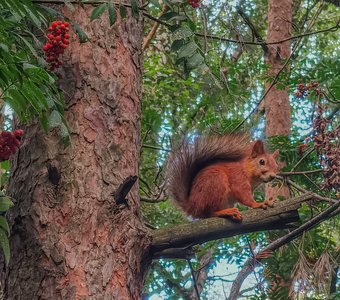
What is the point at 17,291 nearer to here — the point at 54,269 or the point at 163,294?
the point at 54,269

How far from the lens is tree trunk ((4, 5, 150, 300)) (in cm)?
264

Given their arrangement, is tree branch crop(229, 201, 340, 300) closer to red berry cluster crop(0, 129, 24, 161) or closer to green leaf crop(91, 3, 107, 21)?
green leaf crop(91, 3, 107, 21)

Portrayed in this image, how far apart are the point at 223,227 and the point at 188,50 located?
736 millimetres

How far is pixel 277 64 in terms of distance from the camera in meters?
7.39

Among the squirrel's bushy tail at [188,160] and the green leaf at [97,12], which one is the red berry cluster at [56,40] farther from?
the squirrel's bushy tail at [188,160]

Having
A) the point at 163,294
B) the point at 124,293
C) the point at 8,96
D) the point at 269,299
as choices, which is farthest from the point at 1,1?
the point at 163,294

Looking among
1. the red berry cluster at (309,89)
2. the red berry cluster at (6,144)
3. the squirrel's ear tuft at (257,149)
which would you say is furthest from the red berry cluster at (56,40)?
A: the squirrel's ear tuft at (257,149)

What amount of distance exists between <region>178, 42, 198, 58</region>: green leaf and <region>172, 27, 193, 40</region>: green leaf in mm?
42

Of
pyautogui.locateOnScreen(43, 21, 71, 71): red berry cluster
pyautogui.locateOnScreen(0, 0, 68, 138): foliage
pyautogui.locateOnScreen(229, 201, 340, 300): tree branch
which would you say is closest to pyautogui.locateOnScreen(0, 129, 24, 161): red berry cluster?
pyautogui.locateOnScreen(0, 0, 68, 138): foliage

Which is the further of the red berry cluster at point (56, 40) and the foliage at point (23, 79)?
the red berry cluster at point (56, 40)

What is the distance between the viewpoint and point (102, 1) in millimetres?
2738

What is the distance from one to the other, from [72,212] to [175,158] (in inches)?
50.7

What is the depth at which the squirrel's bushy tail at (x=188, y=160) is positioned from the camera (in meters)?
3.97

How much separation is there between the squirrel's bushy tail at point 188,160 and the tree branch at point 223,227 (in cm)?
105
